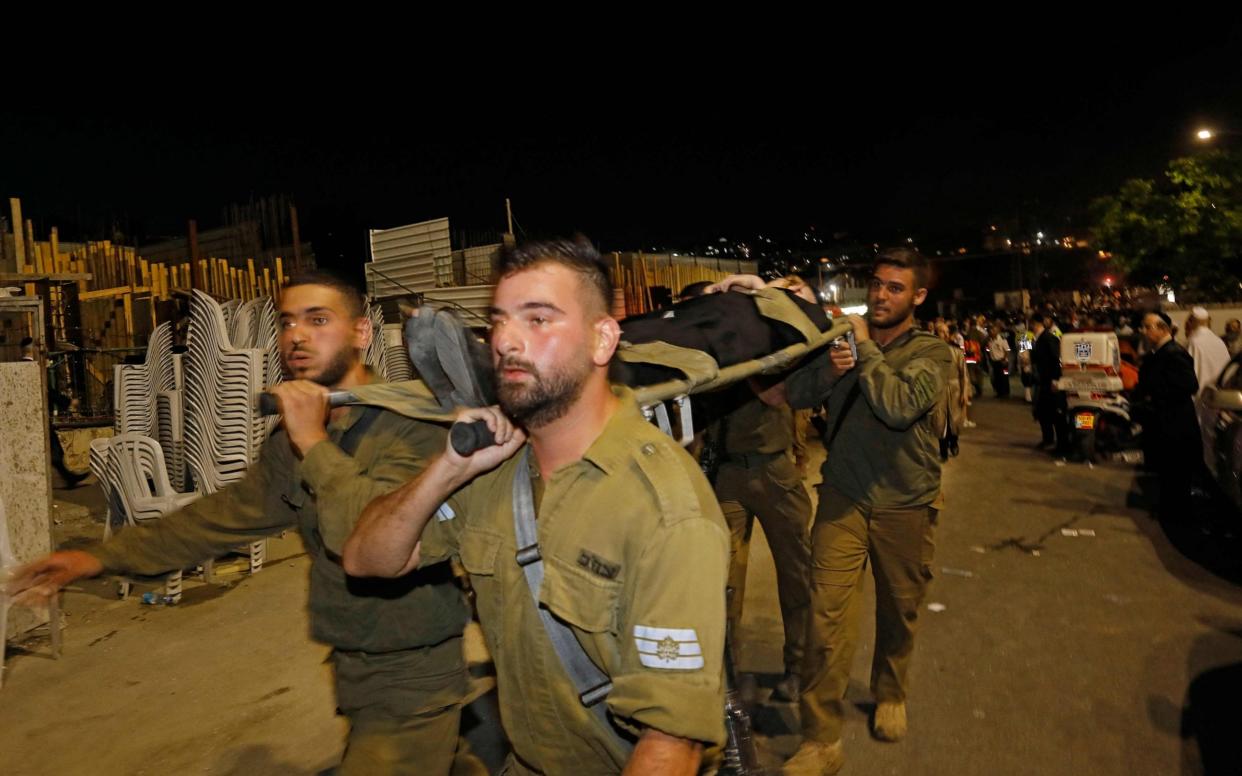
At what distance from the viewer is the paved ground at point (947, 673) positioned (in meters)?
3.87

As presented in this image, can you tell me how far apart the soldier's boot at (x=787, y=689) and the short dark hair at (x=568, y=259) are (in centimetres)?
331

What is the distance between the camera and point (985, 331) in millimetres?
23891

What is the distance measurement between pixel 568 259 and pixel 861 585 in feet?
8.98

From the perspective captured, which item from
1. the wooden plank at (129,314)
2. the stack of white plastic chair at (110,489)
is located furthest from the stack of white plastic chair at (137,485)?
the wooden plank at (129,314)

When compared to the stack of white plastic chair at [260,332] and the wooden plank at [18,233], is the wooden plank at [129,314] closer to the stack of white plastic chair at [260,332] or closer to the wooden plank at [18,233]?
the wooden plank at [18,233]

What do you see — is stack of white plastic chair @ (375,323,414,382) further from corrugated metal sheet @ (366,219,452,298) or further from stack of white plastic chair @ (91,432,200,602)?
stack of white plastic chair @ (91,432,200,602)

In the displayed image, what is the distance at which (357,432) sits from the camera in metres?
2.67

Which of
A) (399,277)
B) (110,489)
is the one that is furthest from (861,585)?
(399,277)

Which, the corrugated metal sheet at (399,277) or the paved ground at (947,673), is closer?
the paved ground at (947,673)

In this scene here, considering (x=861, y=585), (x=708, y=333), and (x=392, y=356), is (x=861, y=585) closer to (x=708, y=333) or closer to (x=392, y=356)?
(x=708, y=333)

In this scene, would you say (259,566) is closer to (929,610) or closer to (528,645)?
(929,610)

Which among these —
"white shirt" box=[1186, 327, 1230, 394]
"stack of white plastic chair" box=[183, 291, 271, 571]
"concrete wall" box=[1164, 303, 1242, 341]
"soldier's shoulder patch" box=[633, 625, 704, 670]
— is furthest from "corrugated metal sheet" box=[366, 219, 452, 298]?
"concrete wall" box=[1164, 303, 1242, 341]

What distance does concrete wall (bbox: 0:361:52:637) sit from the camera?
5.60 m

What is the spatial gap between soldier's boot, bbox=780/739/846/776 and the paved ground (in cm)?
14
